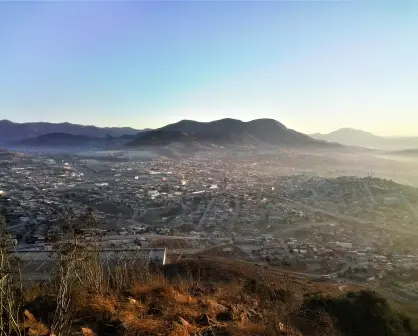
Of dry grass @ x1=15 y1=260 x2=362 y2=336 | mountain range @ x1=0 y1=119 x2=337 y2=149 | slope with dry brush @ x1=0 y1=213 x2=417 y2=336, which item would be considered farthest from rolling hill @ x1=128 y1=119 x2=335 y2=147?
dry grass @ x1=15 y1=260 x2=362 y2=336

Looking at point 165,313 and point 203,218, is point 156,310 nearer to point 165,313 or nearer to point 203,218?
point 165,313

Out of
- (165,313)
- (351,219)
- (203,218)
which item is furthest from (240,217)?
(165,313)

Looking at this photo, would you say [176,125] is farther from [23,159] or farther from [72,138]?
[23,159]

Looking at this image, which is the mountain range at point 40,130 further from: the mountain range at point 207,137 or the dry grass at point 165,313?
the dry grass at point 165,313

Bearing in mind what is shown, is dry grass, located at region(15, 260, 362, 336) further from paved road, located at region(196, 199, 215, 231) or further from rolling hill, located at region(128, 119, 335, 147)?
rolling hill, located at region(128, 119, 335, 147)

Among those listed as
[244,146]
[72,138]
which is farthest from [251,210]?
[72,138]

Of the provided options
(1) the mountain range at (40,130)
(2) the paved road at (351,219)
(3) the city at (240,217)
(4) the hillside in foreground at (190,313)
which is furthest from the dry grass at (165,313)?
(1) the mountain range at (40,130)
